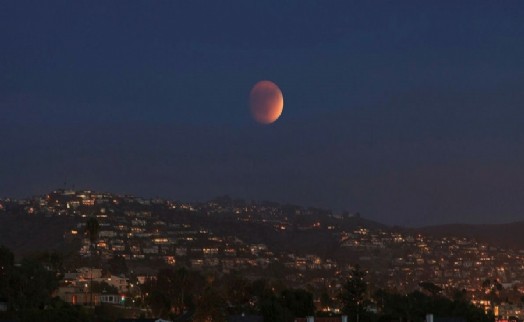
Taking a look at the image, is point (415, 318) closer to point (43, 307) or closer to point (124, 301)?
point (43, 307)

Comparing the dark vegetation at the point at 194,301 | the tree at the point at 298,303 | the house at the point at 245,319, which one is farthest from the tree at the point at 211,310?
the tree at the point at 298,303

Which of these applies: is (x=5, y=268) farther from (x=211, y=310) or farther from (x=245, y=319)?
(x=245, y=319)

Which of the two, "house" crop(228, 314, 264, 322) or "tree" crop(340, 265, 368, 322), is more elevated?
"tree" crop(340, 265, 368, 322)

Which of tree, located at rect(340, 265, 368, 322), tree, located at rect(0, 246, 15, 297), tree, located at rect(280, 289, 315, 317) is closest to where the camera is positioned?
tree, located at rect(0, 246, 15, 297)

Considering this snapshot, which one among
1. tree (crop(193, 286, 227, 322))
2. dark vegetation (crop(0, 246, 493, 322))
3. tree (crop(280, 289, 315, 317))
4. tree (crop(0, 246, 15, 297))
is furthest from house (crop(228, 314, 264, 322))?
tree (crop(0, 246, 15, 297))

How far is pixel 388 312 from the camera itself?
9894 cm

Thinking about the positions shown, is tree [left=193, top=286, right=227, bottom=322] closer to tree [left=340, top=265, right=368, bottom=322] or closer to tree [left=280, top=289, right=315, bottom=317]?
tree [left=280, top=289, right=315, bottom=317]

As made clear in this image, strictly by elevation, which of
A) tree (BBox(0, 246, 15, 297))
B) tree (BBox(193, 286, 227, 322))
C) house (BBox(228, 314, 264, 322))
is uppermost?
tree (BBox(0, 246, 15, 297))

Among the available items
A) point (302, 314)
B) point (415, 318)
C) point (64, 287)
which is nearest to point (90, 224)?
point (64, 287)

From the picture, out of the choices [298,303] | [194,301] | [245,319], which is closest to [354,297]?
[298,303]

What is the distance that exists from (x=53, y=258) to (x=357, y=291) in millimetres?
31349

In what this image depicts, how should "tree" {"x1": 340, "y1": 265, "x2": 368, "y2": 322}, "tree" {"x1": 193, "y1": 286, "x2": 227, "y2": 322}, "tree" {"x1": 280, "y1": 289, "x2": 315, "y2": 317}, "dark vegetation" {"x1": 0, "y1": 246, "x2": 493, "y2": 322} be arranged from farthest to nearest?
"tree" {"x1": 280, "y1": 289, "x2": 315, "y2": 317}
"tree" {"x1": 340, "y1": 265, "x2": 368, "y2": 322}
"dark vegetation" {"x1": 0, "y1": 246, "x2": 493, "y2": 322}
"tree" {"x1": 193, "y1": 286, "x2": 227, "y2": 322}

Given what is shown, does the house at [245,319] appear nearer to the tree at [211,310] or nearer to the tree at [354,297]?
the tree at [211,310]

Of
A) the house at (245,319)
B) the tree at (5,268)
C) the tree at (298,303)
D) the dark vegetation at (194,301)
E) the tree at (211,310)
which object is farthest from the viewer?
the tree at (298,303)
